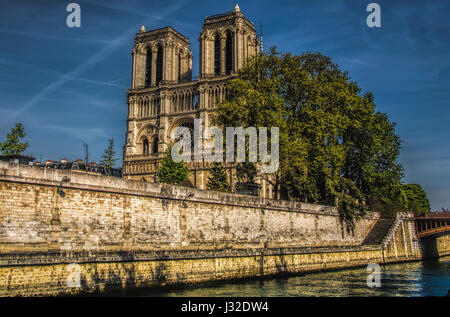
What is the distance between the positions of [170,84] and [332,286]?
52.1 m

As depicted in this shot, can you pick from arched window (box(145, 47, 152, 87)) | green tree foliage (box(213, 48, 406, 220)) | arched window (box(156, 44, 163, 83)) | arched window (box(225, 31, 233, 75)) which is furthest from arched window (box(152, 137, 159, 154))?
green tree foliage (box(213, 48, 406, 220))

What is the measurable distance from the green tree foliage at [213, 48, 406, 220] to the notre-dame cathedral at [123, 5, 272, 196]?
26494 millimetres

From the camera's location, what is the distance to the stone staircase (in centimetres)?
3809

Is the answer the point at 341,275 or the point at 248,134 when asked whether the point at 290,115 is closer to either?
the point at 248,134

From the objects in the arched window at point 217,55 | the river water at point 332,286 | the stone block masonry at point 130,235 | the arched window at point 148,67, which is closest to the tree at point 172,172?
the arched window at point 217,55

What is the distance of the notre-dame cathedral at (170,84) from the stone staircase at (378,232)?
3054 cm

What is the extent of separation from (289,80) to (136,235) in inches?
816

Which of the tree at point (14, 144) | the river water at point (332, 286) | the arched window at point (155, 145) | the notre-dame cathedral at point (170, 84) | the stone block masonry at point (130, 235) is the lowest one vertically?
the river water at point (332, 286)

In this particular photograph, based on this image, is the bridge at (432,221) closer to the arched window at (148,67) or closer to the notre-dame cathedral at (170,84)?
the notre-dame cathedral at (170,84)

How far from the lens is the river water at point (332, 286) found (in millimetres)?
20047

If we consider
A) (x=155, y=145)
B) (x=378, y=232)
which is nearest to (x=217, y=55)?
(x=155, y=145)

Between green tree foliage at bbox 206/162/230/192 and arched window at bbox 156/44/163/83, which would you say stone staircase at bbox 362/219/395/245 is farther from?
arched window at bbox 156/44/163/83

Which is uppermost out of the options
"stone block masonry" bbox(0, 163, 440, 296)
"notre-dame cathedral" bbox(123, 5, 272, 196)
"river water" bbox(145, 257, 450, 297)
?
"notre-dame cathedral" bbox(123, 5, 272, 196)

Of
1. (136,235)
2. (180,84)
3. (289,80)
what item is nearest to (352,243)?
(289,80)
